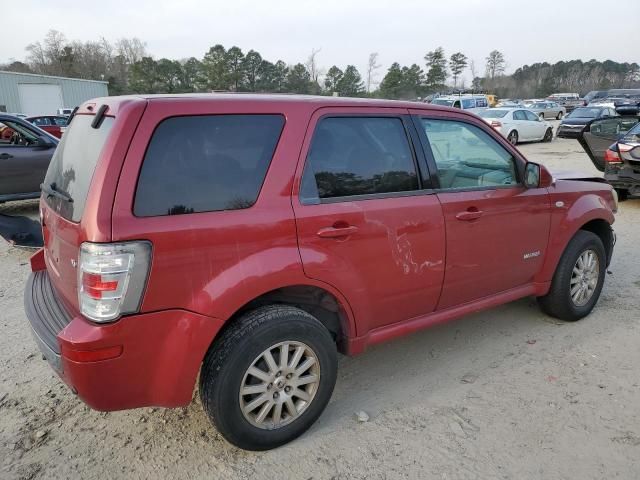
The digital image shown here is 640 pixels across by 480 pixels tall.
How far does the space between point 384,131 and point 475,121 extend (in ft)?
2.91

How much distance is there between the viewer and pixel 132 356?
2160 millimetres

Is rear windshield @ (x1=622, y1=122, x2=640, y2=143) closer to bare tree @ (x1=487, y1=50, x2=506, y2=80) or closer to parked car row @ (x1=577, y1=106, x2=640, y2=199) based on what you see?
parked car row @ (x1=577, y1=106, x2=640, y2=199)

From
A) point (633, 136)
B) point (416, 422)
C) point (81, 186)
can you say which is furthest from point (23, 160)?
point (633, 136)

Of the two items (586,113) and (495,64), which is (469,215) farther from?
(495,64)

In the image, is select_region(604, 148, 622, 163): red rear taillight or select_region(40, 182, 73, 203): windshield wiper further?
select_region(604, 148, 622, 163): red rear taillight

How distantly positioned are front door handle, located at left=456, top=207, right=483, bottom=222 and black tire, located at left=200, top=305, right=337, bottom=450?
1.20 meters

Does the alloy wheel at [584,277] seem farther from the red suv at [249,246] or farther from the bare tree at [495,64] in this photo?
the bare tree at [495,64]

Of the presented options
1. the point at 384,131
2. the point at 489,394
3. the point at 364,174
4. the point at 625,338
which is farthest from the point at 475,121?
the point at 625,338

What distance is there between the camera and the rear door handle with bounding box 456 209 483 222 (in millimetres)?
3152

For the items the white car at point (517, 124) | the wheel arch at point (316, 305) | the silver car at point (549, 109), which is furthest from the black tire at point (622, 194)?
the silver car at point (549, 109)

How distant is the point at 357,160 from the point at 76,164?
1.50m

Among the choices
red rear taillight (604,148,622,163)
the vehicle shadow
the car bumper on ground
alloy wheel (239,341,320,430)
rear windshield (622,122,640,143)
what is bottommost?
the vehicle shadow

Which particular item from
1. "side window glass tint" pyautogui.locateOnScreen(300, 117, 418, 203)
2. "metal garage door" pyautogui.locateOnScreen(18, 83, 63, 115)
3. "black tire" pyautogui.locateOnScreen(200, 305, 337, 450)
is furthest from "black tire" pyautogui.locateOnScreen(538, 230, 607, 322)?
"metal garage door" pyautogui.locateOnScreen(18, 83, 63, 115)

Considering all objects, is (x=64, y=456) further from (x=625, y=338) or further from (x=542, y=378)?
(x=625, y=338)
